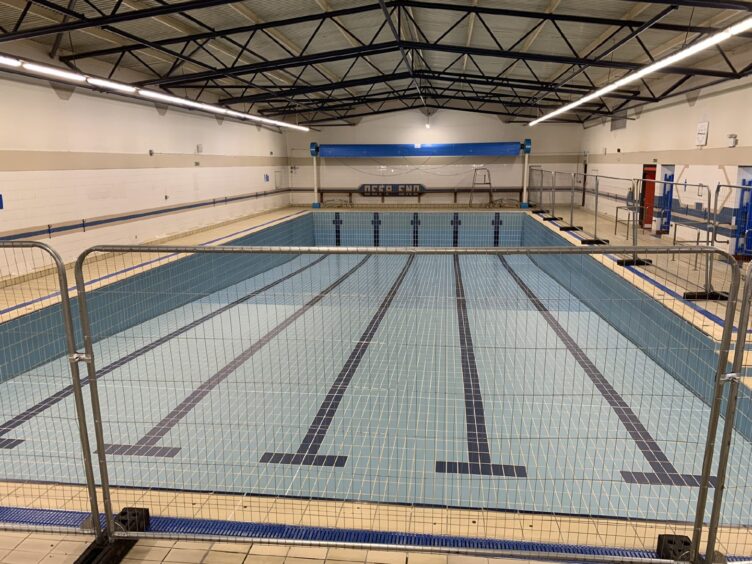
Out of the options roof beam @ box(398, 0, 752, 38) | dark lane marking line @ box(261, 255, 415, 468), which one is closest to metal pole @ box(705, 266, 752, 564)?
dark lane marking line @ box(261, 255, 415, 468)

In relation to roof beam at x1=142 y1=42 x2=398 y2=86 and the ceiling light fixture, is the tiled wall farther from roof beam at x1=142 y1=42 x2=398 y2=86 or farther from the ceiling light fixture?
roof beam at x1=142 y1=42 x2=398 y2=86

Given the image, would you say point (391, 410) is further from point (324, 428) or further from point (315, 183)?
point (315, 183)

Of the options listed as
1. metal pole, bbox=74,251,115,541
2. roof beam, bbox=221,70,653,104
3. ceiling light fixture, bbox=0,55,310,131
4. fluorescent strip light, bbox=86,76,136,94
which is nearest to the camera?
metal pole, bbox=74,251,115,541

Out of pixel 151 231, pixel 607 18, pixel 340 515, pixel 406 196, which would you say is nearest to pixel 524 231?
pixel 406 196

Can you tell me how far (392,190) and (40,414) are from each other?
15354 mm

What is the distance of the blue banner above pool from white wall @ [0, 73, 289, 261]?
14.2 ft

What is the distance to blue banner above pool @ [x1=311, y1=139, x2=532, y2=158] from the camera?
56.7 ft

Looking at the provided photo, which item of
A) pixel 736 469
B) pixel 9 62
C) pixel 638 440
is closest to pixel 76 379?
pixel 638 440

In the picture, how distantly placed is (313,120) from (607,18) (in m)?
13.1

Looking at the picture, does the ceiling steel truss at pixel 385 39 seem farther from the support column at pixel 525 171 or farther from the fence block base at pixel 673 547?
the fence block base at pixel 673 547

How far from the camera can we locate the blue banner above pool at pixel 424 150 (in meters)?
17.3

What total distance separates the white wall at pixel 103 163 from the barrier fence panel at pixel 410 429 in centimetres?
181

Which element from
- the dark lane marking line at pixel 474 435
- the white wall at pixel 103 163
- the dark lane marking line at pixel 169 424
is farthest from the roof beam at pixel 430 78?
the dark lane marking line at pixel 169 424

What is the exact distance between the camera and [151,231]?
423 inches
